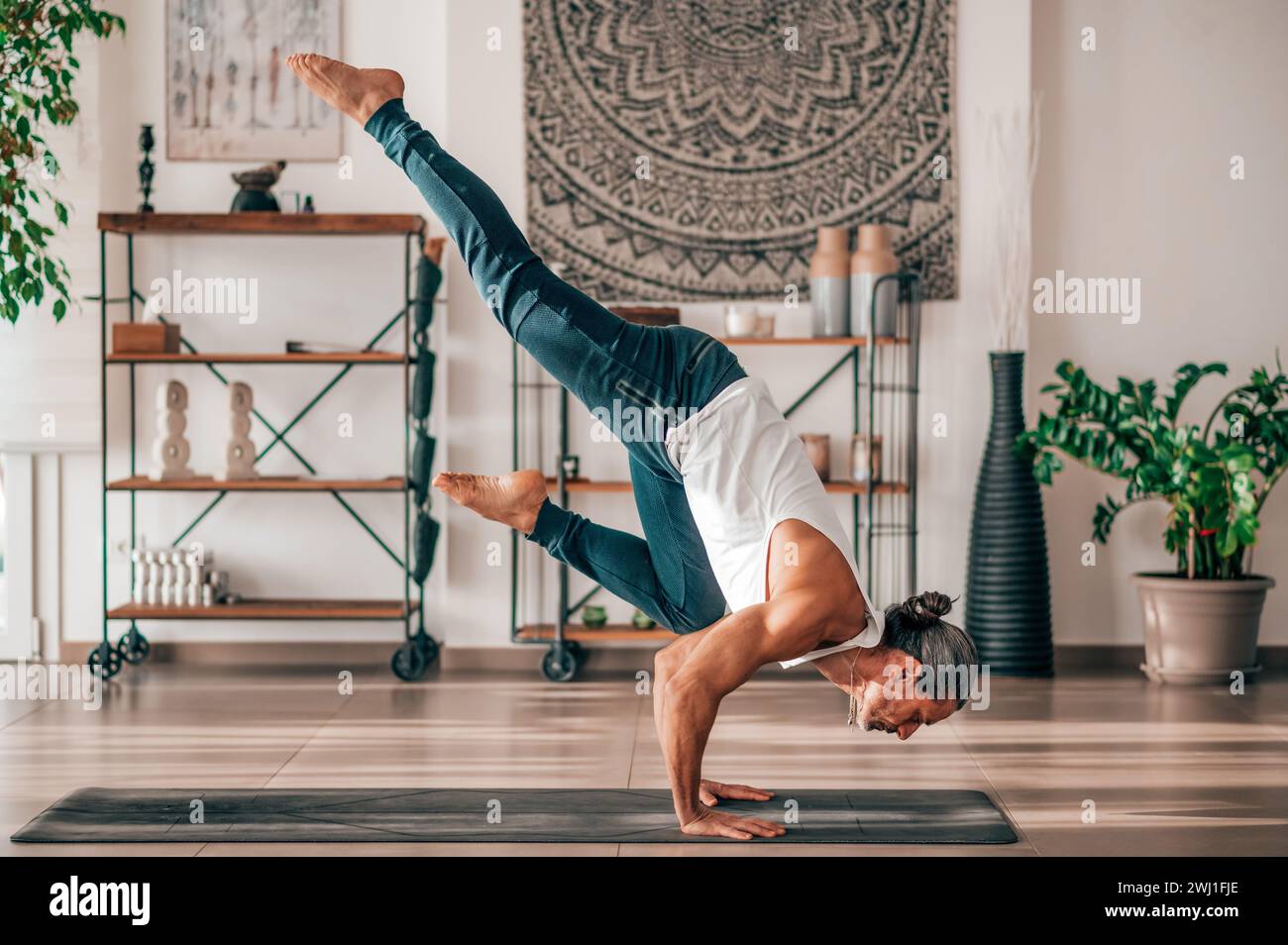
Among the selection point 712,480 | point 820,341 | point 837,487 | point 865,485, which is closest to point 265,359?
point 820,341

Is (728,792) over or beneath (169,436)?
beneath

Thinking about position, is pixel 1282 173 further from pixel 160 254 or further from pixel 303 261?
pixel 160 254

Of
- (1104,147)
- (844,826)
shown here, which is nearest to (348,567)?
(844,826)

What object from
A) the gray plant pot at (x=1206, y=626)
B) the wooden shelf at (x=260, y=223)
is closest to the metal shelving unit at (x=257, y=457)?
the wooden shelf at (x=260, y=223)

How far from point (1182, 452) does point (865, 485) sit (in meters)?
1.12

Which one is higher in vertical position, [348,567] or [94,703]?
[348,567]

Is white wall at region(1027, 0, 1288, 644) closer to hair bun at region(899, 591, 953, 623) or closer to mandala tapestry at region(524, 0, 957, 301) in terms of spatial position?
mandala tapestry at region(524, 0, 957, 301)

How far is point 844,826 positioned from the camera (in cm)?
300

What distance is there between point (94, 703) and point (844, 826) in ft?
9.11

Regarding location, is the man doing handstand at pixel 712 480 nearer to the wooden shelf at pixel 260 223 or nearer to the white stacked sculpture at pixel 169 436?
the wooden shelf at pixel 260 223

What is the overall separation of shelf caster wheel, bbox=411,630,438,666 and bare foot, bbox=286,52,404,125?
2393 mm

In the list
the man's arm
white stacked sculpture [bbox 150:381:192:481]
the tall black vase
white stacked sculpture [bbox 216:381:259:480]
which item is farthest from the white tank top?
white stacked sculpture [bbox 150:381:192:481]

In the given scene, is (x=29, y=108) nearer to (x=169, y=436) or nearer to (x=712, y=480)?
(x=169, y=436)

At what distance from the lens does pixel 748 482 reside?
2809mm
